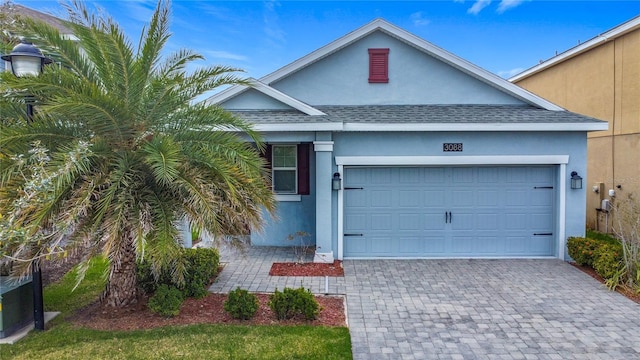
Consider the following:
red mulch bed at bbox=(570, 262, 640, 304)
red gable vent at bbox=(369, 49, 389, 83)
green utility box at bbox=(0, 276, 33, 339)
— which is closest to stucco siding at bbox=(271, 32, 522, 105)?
red gable vent at bbox=(369, 49, 389, 83)

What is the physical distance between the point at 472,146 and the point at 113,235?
7957 millimetres

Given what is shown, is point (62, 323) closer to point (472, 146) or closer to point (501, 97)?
point (472, 146)

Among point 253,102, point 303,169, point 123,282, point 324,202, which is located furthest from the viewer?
point 303,169

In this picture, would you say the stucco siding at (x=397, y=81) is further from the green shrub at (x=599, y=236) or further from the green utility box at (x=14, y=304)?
the green utility box at (x=14, y=304)

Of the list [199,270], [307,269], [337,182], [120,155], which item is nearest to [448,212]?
[337,182]

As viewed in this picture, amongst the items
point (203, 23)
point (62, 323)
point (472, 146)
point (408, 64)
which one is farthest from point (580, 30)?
point (62, 323)

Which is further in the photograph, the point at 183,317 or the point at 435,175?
the point at 435,175

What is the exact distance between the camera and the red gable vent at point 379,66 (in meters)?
11.0

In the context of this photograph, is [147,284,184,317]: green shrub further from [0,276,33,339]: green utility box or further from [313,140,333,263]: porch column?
[313,140,333,263]: porch column

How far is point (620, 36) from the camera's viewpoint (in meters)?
11.8

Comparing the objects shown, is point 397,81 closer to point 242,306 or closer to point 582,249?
point 582,249

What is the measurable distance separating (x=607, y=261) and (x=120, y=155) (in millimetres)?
9306

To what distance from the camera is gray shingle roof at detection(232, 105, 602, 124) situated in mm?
9070

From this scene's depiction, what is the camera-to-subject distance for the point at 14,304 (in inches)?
220
